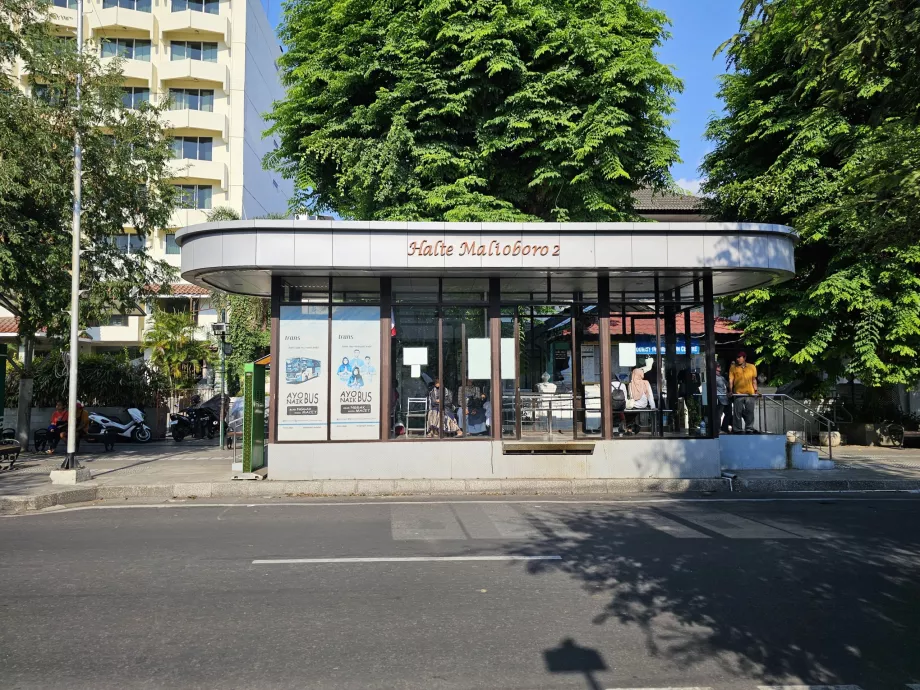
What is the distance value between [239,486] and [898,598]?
970 cm

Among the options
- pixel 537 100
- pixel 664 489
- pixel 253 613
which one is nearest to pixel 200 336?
pixel 537 100

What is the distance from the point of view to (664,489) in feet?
42.6

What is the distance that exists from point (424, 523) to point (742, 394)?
28.4ft

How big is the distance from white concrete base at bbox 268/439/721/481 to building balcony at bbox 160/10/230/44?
34.7 m

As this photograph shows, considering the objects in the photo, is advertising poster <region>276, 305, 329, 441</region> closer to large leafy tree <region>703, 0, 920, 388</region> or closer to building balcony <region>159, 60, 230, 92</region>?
large leafy tree <region>703, 0, 920, 388</region>

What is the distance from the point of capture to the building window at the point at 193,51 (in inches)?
1581

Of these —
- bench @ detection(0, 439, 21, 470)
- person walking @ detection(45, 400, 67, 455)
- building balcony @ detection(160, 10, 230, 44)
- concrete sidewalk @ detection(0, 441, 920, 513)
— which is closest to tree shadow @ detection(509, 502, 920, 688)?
concrete sidewalk @ detection(0, 441, 920, 513)

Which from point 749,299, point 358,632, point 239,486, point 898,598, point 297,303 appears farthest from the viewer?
point 749,299

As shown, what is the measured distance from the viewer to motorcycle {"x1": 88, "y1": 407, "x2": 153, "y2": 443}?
2119 cm

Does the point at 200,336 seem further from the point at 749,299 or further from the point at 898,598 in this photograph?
the point at 898,598

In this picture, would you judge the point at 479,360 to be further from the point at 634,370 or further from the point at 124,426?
the point at 124,426

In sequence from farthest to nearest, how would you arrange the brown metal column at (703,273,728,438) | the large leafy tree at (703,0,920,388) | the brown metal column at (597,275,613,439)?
the large leafy tree at (703,0,920,388) < the brown metal column at (703,273,728,438) < the brown metal column at (597,275,613,439)

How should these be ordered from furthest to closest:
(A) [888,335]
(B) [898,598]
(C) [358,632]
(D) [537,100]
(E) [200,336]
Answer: (E) [200,336], (A) [888,335], (D) [537,100], (B) [898,598], (C) [358,632]

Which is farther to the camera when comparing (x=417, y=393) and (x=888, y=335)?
(x=888, y=335)
